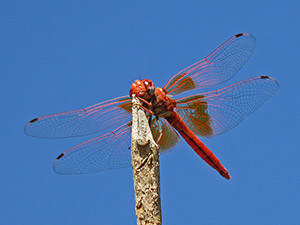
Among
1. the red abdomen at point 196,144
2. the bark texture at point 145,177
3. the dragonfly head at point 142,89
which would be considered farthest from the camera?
the red abdomen at point 196,144

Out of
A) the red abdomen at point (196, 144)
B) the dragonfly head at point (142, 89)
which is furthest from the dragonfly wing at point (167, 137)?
→ the dragonfly head at point (142, 89)

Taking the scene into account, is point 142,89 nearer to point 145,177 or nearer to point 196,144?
point 145,177

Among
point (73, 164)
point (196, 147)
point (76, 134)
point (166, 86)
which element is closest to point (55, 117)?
point (76, 134)

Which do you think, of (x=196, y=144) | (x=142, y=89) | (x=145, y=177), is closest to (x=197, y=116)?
(x=196, y=144)

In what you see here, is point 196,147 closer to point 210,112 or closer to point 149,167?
point 210,112

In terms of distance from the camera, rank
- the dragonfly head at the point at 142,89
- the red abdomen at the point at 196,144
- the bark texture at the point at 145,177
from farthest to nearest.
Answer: the red abdomen at the point at 196,144, the dragonfly head at the point at 142,89, the bark texture at the point at 145,177

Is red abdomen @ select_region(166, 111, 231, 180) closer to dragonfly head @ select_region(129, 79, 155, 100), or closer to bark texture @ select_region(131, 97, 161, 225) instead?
dragonfly head @ select_region(129, 79, 155, 100)

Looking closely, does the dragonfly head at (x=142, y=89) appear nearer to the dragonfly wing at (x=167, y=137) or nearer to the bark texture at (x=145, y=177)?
the bark texture at (x=145, y=177)
